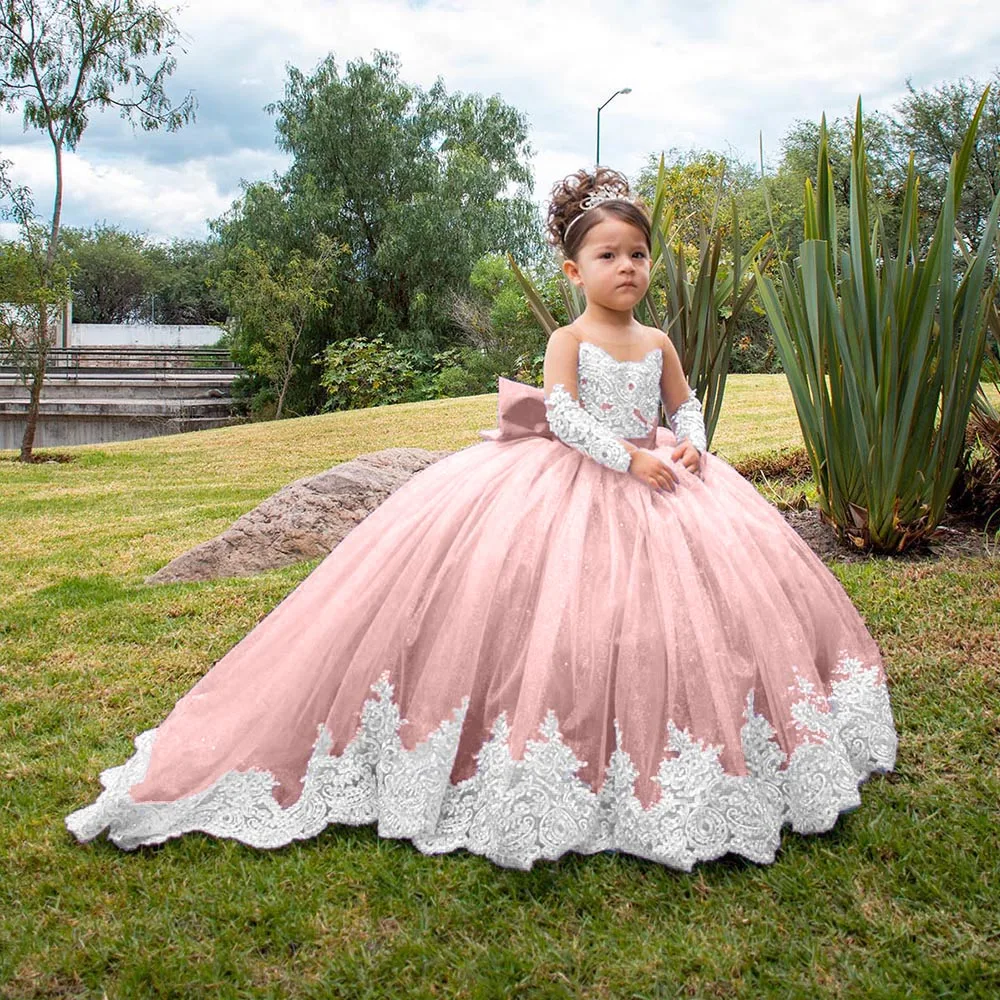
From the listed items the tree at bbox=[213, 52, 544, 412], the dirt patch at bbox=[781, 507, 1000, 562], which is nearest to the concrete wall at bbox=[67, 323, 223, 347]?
the tree at bbox=[213, 52, 544, 412]

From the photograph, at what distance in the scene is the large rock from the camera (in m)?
5.99

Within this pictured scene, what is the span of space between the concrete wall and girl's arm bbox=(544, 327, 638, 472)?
4053 centimetres

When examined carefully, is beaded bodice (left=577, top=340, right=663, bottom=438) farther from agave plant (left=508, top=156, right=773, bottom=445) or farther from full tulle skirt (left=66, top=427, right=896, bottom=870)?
agave plant (left=508, top=156, right=773, bottom=445)

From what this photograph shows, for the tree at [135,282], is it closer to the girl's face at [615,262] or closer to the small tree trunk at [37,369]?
the small tree trunk at [37,369]

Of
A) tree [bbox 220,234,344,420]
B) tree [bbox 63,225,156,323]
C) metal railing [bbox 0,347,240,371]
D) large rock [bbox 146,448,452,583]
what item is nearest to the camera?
large rock [bbox 146,448,452,583]

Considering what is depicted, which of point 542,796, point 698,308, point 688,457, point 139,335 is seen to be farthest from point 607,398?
point 139,335

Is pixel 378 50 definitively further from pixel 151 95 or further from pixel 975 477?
pixel 975 477

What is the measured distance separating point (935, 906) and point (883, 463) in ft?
8.62

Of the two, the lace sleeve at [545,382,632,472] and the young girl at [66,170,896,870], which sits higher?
the lace sleeve at [545,382,632,472]

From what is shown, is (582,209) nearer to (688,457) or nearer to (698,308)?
(688,457)

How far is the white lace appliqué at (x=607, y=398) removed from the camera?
282cm

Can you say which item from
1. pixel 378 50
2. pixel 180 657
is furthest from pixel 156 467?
pixel 378 50

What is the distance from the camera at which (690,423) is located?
10.0ft

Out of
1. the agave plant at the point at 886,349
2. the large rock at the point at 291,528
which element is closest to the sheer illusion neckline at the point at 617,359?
the agave plant at the point at 886,349
